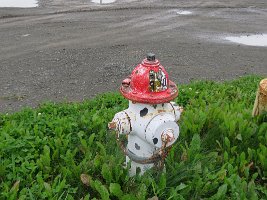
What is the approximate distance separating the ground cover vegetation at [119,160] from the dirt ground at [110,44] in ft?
8.47

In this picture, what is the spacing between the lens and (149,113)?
4.12m

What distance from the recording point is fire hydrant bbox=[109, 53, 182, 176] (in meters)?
4.03

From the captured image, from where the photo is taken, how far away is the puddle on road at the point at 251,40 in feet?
39.5

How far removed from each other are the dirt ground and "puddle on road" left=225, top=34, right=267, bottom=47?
35 centimetres

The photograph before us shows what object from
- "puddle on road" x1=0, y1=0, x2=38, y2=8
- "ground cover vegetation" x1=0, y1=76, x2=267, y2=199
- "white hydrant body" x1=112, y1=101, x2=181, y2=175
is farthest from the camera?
"puddle on road" x1=0, y1=0, x2=38, y2=8

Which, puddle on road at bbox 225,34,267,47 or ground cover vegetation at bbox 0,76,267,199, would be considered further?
puddle on road at bbox 225,34,267,47

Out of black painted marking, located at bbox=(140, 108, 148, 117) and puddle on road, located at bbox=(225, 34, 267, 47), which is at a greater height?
black painted marking, located at bbox=(140, 108, 148, 117)

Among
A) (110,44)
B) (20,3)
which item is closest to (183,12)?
(110,44)

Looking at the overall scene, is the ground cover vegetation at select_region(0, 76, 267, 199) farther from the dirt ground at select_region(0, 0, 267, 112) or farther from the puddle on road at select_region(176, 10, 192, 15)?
the puddle on road at select_region(176, 10, 192, 15)

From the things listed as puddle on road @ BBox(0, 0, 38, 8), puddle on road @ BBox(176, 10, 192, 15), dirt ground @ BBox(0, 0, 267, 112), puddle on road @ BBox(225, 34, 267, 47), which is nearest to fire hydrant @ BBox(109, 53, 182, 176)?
dirt ground @ BBox(0, 0, 267, 112)

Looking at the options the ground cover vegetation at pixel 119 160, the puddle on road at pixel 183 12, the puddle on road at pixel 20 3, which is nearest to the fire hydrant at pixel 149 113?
the ground cover vegetation at pixel 119 160

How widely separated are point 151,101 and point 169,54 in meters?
6.85

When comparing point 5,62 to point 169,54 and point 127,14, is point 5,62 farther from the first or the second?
point 127,14

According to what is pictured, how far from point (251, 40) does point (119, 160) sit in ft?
28.6
